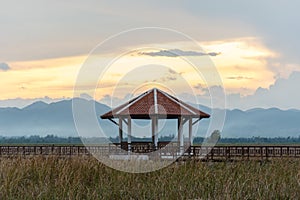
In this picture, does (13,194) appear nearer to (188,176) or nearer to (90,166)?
(90,166)

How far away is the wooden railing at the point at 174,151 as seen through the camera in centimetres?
1942

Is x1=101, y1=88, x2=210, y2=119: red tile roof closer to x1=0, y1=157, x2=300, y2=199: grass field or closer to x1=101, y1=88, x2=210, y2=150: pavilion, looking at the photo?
x1=101, y1=88, x2=210, y2=150: pavilion

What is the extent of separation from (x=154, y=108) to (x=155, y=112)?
0.98 feet

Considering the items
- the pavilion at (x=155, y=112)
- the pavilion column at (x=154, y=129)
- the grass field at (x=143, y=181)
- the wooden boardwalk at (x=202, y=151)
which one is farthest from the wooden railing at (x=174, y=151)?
the grass field at (x=143, y=181)

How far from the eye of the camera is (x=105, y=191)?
29.2ft

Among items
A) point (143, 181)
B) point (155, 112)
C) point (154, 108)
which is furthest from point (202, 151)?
point (143, 181)

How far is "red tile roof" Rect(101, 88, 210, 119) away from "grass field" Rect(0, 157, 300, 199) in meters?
12.0

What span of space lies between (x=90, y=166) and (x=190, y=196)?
2.95 m

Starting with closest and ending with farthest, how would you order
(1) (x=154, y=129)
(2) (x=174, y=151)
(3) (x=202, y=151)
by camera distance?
(3) (x=202, y=151) → (2) (x=174, y=151) → (1) (x=154, y=129)

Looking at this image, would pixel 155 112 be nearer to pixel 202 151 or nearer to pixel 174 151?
pixel 174 151

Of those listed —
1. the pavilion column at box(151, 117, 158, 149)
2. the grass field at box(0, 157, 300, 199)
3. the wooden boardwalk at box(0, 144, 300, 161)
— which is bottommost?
the grass field at box(0, 157, 300, 199)

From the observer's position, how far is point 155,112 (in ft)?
76.8

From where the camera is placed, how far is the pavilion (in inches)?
930

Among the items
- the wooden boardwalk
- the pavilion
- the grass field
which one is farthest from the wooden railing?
the grass field
